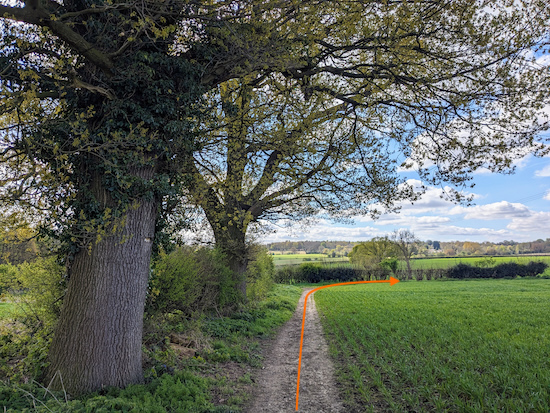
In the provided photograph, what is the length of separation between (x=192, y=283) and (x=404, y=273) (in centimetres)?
4089


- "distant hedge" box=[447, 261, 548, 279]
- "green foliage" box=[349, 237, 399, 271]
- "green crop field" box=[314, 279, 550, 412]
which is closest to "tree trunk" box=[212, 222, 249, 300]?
"green crop field" box=[314, 279, 550, 412]

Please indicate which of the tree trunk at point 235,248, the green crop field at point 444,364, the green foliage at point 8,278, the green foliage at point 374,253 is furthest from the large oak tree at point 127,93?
the green foliage at point 374,253

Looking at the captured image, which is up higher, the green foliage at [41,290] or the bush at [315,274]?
the green foliage at [41,290]

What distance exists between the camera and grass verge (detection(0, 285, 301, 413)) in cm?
406

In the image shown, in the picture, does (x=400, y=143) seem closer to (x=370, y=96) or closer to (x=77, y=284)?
(x=370, y=96)

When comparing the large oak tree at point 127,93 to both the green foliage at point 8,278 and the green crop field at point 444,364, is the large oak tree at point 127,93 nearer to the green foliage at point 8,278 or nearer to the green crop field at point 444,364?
the green foliage at point 8,278

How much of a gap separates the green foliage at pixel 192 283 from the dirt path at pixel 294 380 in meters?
2.72

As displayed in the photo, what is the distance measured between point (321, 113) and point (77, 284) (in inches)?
287

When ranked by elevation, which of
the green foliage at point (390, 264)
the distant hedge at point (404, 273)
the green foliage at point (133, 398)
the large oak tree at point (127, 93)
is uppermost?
the large oak tree at point (127, 93)

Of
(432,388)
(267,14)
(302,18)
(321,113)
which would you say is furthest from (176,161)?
(432,388)

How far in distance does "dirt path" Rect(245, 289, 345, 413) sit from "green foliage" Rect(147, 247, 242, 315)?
107 inches

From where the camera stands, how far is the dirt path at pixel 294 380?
5.23 meters

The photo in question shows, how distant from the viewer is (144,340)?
6.91 m

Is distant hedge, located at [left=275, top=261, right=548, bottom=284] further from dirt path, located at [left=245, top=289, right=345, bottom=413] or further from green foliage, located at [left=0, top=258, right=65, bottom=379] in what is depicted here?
green foliage, located at [left=0, top=258, right=65, bottom=379]
